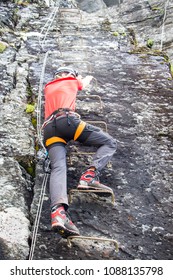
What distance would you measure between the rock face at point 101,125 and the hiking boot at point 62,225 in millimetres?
300

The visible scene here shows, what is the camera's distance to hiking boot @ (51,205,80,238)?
539 centimetres

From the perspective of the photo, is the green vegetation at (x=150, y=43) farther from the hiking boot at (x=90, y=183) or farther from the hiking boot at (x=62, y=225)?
the hiking boot at (x=62, y=225)

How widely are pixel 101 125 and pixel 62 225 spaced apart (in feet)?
11.5

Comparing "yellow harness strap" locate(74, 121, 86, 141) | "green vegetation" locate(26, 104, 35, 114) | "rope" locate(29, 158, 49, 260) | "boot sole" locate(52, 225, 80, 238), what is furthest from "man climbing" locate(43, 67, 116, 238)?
"green vegetation" locate(26, 104, 35, 114)

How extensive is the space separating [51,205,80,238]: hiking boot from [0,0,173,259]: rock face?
0.30 meters

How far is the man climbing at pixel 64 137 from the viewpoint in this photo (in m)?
6.02

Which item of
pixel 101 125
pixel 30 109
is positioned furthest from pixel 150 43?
pixel 30 109

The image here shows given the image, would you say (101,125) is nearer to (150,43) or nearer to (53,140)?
(53,140)

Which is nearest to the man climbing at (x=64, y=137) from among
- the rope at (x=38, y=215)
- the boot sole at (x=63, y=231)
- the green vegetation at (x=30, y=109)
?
the boot sole at (x=63, y=231)

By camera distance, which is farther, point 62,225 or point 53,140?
point 53,140

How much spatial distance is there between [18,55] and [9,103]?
3.02 m

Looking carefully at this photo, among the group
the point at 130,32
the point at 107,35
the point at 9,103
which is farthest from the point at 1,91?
the point at 130,32

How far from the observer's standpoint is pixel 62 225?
17.7 ft

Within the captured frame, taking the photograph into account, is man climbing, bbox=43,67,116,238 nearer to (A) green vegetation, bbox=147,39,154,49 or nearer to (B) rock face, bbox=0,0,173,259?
(B) rock face, bbox=0,0,173,259
